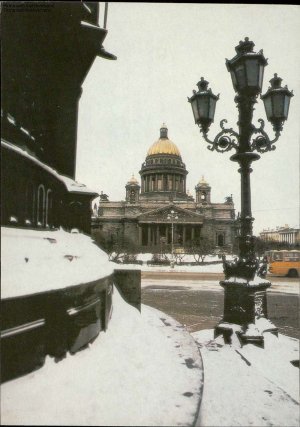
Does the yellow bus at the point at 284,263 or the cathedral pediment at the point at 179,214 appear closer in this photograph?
the yellow bus at the point at 284,263

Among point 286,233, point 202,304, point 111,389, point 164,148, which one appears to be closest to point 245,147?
point 286,233

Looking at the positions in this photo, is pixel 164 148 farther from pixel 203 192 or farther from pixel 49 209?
pixel 49 209

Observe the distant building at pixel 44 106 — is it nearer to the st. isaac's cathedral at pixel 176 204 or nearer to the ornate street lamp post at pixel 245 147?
the ornate street lamp post at pixel 245 147

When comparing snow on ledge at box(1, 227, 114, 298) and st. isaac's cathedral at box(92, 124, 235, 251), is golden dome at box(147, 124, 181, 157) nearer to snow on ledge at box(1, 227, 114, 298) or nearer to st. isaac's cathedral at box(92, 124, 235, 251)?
st. isaac's cathedral at box(92, 124, 235, 251)

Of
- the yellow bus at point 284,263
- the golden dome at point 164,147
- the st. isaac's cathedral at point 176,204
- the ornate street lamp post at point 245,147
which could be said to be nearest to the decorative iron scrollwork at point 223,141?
the ornate street lamp post at point 245,147

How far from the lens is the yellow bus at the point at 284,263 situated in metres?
17.8

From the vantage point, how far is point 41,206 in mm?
3062

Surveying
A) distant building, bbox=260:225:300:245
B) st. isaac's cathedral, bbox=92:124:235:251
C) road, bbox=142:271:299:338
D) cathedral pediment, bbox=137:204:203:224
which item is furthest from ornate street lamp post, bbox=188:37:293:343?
cathedral pediment, bbox=137:204:203:224

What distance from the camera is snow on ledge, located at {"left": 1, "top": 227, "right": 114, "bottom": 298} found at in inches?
81.0

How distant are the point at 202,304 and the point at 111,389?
24.5 feet

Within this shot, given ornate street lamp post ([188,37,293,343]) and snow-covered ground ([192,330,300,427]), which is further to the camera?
ornate street lamp post ([188,37,293,343])

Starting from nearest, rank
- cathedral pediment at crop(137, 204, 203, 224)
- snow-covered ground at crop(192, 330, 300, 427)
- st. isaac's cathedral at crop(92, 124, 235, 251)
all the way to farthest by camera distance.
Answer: snow-covered ground at crop(192, 330, 300, 427) < st. isaac's cathedral at crop(92, 124, 235, 251) < cathedral pediment at crop(137, 204, 203, 224)

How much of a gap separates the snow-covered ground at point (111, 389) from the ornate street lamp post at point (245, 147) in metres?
1.49

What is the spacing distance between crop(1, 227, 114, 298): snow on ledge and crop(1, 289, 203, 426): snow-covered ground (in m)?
0.51
